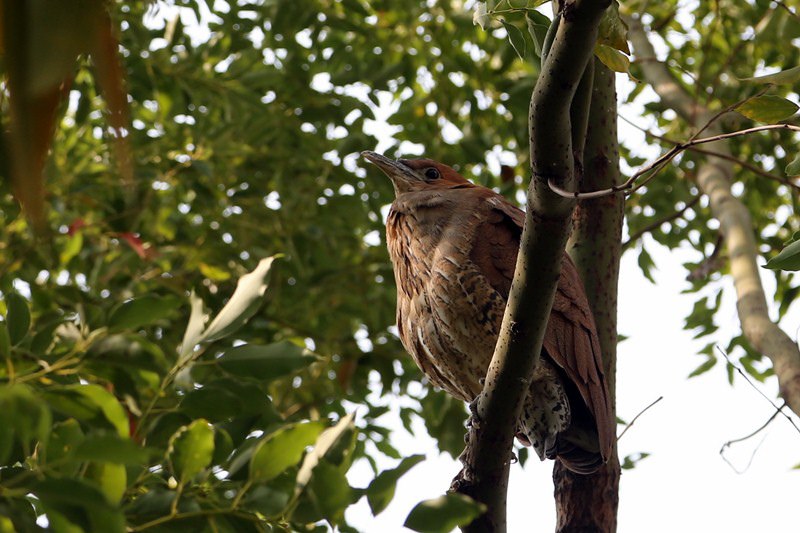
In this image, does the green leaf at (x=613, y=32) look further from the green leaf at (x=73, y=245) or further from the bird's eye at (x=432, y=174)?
the green leaf at (x=73, y=245)

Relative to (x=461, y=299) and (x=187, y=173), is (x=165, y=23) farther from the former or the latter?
(x=461, y=299)

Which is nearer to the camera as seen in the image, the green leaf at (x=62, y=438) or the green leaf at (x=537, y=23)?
the green leaf at (x=62, y=438)

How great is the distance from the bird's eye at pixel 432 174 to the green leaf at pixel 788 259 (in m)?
2.36

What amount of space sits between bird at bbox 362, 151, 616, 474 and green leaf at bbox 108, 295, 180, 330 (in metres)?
1.58

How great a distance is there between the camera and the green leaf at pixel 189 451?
1.51 m

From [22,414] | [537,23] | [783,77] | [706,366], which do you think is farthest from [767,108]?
[706,366]

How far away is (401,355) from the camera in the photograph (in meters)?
4.91

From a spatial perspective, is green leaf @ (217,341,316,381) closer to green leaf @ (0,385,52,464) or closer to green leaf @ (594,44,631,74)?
green leaf @ (0,385,52,464)

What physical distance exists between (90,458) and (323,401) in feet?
12.3

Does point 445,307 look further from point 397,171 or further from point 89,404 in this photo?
point 89,404

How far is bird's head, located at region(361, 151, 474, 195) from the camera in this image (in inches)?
161

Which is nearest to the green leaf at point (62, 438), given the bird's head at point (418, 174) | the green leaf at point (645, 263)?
the bird's head at point (418, 174)

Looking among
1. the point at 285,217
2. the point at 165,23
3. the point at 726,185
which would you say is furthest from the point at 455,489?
the point at 165,23

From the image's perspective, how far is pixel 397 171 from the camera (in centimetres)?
423
